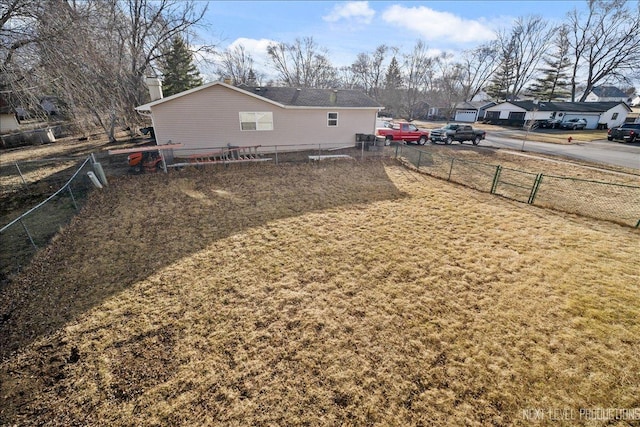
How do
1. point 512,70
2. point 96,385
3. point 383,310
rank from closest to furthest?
point 96,385 < point 383,310 < point 512,70

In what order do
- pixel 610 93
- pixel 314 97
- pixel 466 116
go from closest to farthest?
pixel 314 97 < pixel 466 116 < pixel 610 93

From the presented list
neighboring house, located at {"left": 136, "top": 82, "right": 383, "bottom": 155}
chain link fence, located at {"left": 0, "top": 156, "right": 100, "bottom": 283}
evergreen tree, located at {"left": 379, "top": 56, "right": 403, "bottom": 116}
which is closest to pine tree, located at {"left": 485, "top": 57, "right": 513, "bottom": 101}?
evergreen tree, located at {"left": 379, "top": 56, "right": 403, "bottom": 116}

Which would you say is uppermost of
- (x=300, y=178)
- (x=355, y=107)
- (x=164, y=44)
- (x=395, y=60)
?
(x=395, y=60)

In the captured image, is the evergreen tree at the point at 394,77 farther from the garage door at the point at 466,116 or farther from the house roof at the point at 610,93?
the house roof at the point at 610,93

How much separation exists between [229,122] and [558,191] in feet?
53.0

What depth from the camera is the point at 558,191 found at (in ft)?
34.6

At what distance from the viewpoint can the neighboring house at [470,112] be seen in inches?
1782

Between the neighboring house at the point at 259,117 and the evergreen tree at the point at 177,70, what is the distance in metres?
13.5

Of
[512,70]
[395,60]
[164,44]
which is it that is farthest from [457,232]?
[395,60]

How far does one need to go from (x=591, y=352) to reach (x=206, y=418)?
5.22 metres

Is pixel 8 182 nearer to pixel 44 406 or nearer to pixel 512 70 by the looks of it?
pixel 44 406

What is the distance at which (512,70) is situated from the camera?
5291cm

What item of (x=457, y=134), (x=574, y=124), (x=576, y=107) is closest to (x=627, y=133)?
(x=574, y=124)

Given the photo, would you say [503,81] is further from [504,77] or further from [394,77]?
[394,77]
